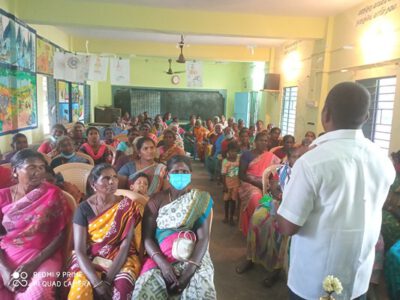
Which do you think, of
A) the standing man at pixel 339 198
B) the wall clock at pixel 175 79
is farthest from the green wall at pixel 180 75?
the standing man at pixel 339 198

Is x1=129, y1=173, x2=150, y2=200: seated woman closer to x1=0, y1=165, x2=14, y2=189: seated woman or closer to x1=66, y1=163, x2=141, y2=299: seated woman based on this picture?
x1=66, y1=163, x2=141, y2=299: seated woman

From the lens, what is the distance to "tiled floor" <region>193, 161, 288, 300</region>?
2688 millimetres

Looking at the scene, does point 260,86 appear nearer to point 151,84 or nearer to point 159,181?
point 151,84

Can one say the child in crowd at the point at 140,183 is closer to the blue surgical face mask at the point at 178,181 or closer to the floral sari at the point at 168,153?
the blue surgical face mask at the point at 178,181

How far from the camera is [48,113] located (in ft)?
20.3

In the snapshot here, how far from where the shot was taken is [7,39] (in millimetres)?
4141

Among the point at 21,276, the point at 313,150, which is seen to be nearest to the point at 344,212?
the point at 313,150

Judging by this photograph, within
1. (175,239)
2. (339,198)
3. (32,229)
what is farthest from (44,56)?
(339,198)

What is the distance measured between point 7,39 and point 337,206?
451 centimetres

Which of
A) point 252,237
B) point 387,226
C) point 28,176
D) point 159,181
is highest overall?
point 28,176

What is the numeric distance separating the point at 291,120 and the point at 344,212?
20.8 feet

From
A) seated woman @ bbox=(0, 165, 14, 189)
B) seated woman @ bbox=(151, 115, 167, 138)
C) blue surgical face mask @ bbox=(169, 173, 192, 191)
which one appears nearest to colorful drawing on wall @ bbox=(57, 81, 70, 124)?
seated woman @ bbox=(151, 115, 167, 138)

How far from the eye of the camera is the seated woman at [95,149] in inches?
150

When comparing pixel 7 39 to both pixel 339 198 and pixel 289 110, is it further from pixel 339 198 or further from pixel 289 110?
pixel 289 110
